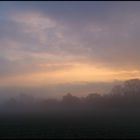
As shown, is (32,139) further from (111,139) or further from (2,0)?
(2,0)

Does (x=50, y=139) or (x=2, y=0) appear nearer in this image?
(x=2, y=0)

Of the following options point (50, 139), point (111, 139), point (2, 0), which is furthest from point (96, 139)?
point (2, 0)

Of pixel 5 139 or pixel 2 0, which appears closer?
pixel 2 0

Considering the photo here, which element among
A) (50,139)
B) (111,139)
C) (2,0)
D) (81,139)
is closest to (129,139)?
(111,139)

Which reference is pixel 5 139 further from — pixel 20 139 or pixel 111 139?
pixel 111 139

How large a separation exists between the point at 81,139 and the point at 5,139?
9509 mm

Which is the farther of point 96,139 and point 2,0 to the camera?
point 96,139

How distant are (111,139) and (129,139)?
→ 2.36 metres

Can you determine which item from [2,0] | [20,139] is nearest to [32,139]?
[20,139]

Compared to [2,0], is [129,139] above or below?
below

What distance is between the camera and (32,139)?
161 ft

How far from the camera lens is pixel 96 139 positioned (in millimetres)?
49219

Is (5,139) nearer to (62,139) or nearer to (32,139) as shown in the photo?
(32,139)

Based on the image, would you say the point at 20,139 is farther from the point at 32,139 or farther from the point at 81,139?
the point at 81,139
